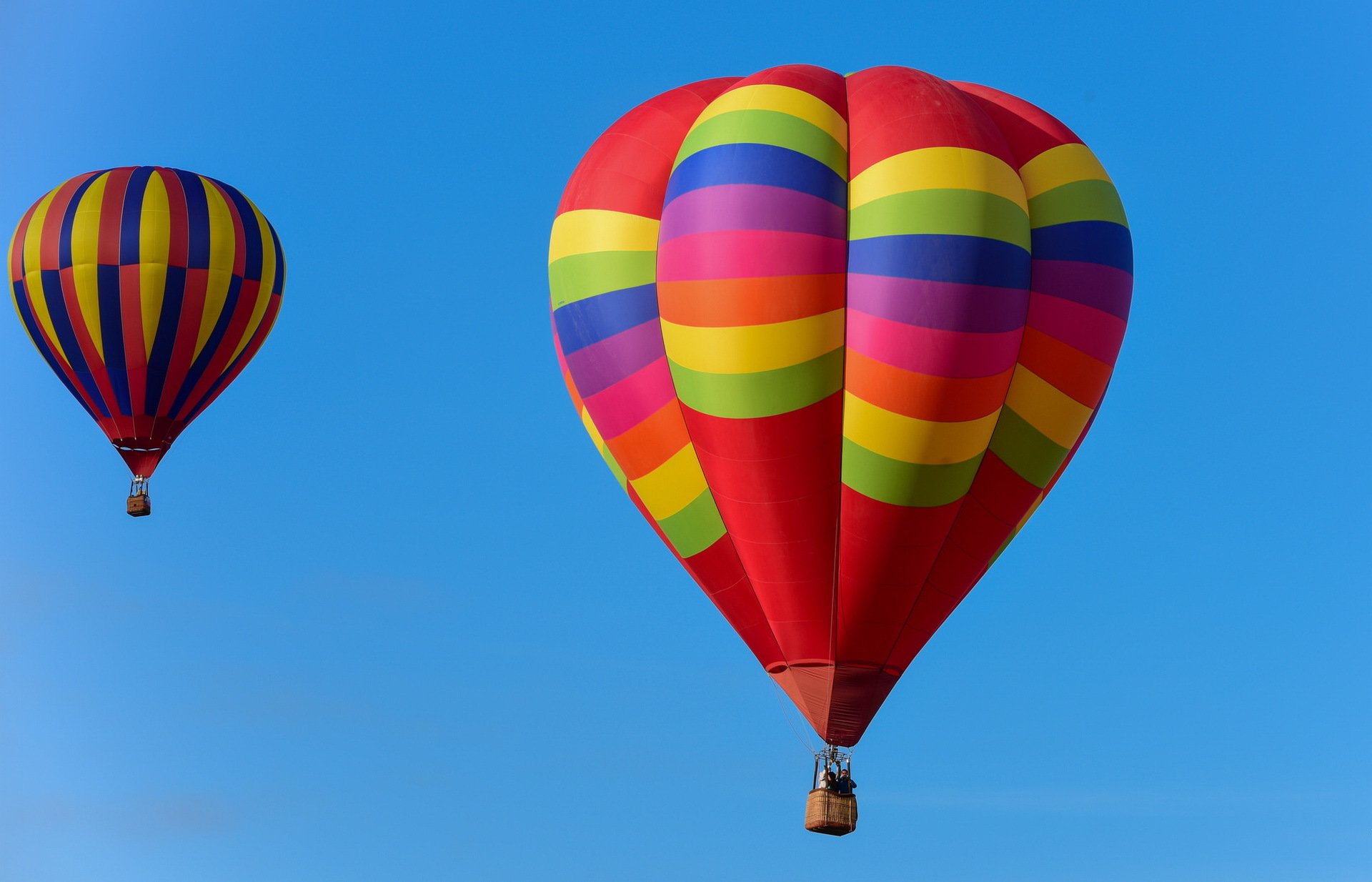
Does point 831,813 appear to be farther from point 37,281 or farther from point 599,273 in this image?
point 37,281

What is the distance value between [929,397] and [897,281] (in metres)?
1.14

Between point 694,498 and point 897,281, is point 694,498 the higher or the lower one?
the lower one

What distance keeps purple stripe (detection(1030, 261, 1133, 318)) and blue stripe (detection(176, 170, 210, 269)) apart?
50.3 ft

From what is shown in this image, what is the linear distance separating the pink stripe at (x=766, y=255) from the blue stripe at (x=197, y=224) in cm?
1364

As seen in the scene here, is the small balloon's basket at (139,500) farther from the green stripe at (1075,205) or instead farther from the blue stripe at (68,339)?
the green stripe at (1075,205)

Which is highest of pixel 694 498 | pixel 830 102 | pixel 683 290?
pixel 830 102

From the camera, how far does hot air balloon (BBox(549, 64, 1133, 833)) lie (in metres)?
21.5

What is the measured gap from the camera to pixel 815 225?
70.7 ft

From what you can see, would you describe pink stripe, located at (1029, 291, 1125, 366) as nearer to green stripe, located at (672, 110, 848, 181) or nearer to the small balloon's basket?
green stripe, located at (672, 110, 848, 181)

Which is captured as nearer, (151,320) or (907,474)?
(907,474)

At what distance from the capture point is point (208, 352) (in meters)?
33.6

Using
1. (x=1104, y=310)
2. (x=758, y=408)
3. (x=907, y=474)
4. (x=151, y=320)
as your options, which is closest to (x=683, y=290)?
(x=758, y=408)

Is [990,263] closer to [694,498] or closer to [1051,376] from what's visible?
[1051,376]

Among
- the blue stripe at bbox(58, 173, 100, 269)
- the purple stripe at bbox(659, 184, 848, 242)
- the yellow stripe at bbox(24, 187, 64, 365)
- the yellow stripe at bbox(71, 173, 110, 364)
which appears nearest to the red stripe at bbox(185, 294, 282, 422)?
the yellow stripe at bbox(71, 173, 110, 364)
